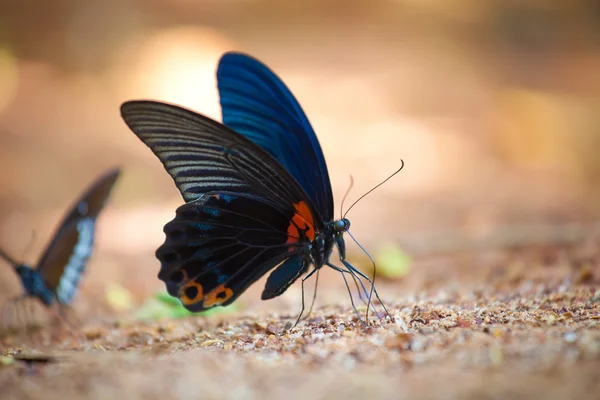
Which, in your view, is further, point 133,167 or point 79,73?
point 79,73

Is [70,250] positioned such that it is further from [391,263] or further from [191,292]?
[391,263]

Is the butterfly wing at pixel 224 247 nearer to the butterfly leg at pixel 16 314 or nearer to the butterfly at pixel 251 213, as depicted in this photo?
the butterfly at pixel 251 213

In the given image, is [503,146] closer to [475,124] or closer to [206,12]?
[475,124]

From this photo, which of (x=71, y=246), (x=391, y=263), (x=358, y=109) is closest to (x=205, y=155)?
(x=71, y=246)

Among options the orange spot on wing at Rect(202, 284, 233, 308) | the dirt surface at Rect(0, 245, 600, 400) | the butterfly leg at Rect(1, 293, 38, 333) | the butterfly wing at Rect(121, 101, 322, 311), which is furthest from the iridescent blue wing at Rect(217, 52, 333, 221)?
the butterfly leg at Rect(1, 293, 38, 333)

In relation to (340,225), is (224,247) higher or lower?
lower

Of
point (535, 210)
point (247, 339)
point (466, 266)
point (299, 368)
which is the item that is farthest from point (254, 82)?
point (535, 210)

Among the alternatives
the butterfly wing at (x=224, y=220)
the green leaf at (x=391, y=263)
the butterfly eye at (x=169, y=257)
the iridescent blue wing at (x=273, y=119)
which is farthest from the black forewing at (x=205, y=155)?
the green leaf at (x=391, y=263)
